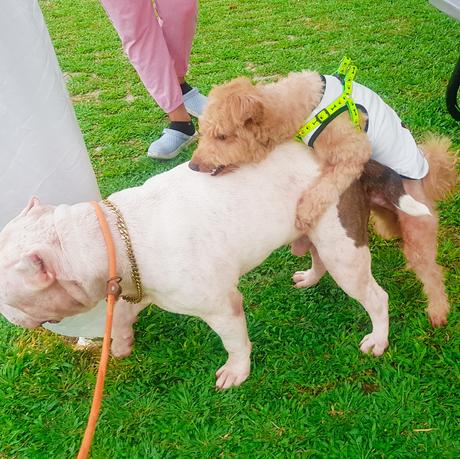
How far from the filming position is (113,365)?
3.15m

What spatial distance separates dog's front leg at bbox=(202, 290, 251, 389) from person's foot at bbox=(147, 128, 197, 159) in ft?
7.63

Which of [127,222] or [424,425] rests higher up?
[127,222]

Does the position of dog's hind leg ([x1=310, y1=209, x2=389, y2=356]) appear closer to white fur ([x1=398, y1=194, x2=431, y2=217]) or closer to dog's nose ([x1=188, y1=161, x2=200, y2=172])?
white fur ([x1=398, y1=194, x2=431, y2=217])

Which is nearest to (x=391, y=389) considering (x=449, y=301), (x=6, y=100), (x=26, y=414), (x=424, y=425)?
(x=424, y=425)

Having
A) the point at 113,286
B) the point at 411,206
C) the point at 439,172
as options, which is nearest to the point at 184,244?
the point at 113,286

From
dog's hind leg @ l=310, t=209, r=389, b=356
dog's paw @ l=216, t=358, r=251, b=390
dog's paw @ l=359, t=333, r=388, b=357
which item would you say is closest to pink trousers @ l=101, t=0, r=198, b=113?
dog's hind leg @ l=310, t=209, r=389, b=356

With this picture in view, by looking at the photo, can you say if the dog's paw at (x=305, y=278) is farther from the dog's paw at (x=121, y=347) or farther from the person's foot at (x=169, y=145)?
the person's foot at (x=169, y=145)

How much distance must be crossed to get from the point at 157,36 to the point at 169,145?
3.10 ft

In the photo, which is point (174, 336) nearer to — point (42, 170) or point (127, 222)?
point (127, 222)

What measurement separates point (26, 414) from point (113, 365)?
54 centimetres

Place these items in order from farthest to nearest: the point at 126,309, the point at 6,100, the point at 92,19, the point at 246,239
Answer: the point at 92,19, the point at 126,309, the point at 246,239, the point at 6,100

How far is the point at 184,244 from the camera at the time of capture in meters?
2.38

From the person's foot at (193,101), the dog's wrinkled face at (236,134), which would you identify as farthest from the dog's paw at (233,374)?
the person's foot at (193,101)

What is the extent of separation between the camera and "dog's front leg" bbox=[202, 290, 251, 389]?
2.61m
